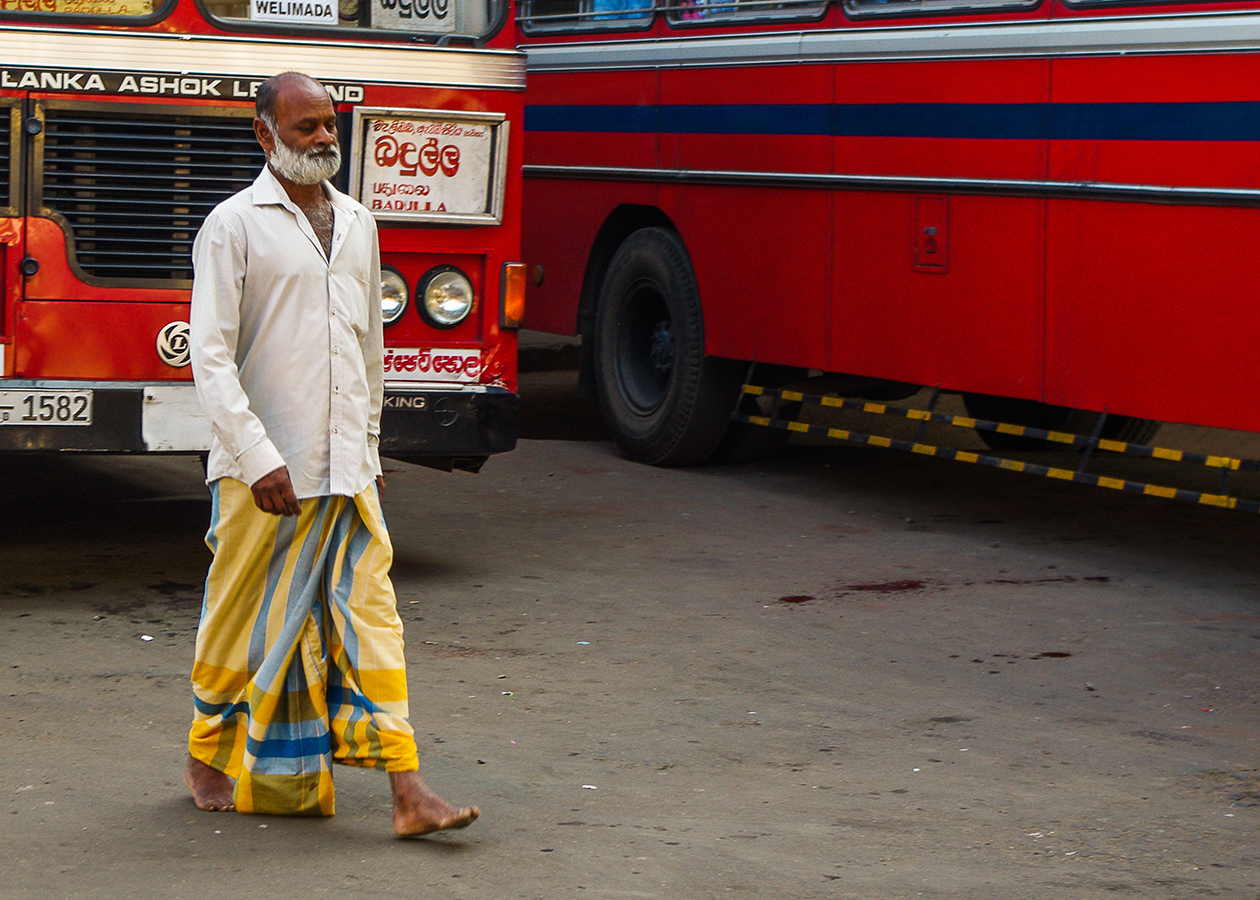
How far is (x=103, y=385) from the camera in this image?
6422mm

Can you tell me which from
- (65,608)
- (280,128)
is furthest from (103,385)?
(280,128)

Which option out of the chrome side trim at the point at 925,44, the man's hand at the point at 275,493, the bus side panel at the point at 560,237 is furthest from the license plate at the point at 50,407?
the bus side panel at the point at 560,237

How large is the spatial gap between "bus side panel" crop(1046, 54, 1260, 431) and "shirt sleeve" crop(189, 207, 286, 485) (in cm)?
389

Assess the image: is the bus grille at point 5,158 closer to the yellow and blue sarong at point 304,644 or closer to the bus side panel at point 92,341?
the bus side panel at point 92,341

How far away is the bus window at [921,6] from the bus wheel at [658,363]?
170cm

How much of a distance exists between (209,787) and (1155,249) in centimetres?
416

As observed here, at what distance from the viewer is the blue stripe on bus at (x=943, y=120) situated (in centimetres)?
690

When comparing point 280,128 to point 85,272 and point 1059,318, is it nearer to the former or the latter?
point 85,272

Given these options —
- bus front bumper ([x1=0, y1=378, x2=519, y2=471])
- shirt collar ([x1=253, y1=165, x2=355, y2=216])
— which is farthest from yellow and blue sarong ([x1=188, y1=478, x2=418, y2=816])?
bus front bumper ([x1=0, y1=378, x2=519, y2=471])

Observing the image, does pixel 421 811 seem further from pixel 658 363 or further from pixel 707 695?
pixel 658 363

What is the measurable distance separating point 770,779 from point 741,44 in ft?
16.9

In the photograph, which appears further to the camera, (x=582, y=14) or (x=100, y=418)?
(x=582, y=14)

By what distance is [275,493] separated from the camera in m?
4.14

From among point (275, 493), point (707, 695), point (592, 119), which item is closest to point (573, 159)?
point (592, 119)
